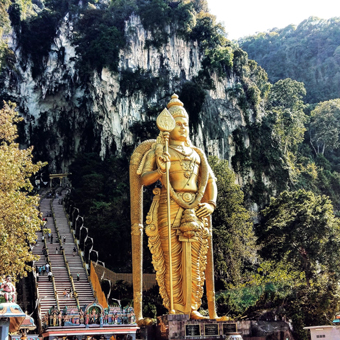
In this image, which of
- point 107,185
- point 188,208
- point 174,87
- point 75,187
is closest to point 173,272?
point 188,208

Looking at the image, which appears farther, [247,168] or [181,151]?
[247,168]

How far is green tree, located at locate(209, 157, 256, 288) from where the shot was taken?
68.5 feet

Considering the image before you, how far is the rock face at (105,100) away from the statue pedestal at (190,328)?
857 inches

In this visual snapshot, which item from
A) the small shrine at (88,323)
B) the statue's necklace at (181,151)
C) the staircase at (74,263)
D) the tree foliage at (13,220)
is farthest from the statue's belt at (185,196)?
the staircase at (74,263)

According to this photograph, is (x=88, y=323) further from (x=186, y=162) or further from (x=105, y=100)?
(x=105, y=100)

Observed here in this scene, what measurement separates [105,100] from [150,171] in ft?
74.3

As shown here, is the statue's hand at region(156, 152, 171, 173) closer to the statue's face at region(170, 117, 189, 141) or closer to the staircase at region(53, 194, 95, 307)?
the statue's face at region(170, 117, 189, 141)

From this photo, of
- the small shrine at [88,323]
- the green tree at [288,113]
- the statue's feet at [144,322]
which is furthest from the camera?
the green tree at [288,113]

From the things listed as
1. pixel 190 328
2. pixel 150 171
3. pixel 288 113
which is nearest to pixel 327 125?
pixel 288 113

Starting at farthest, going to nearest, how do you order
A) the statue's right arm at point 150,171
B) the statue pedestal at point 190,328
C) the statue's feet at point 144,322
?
the statue's right arm at point 150,171, the statue's feet at point 144,322, the statue pedestal at point 190,328

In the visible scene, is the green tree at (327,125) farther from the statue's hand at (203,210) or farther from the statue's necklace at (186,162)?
the statue's hand at (203,210)

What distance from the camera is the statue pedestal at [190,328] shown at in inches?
397

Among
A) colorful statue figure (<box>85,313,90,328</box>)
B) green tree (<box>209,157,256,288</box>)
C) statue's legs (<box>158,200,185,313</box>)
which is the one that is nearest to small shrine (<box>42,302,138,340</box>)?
colorful statue figure (<box>85,313,90,328</box>)

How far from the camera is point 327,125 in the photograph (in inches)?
1582
